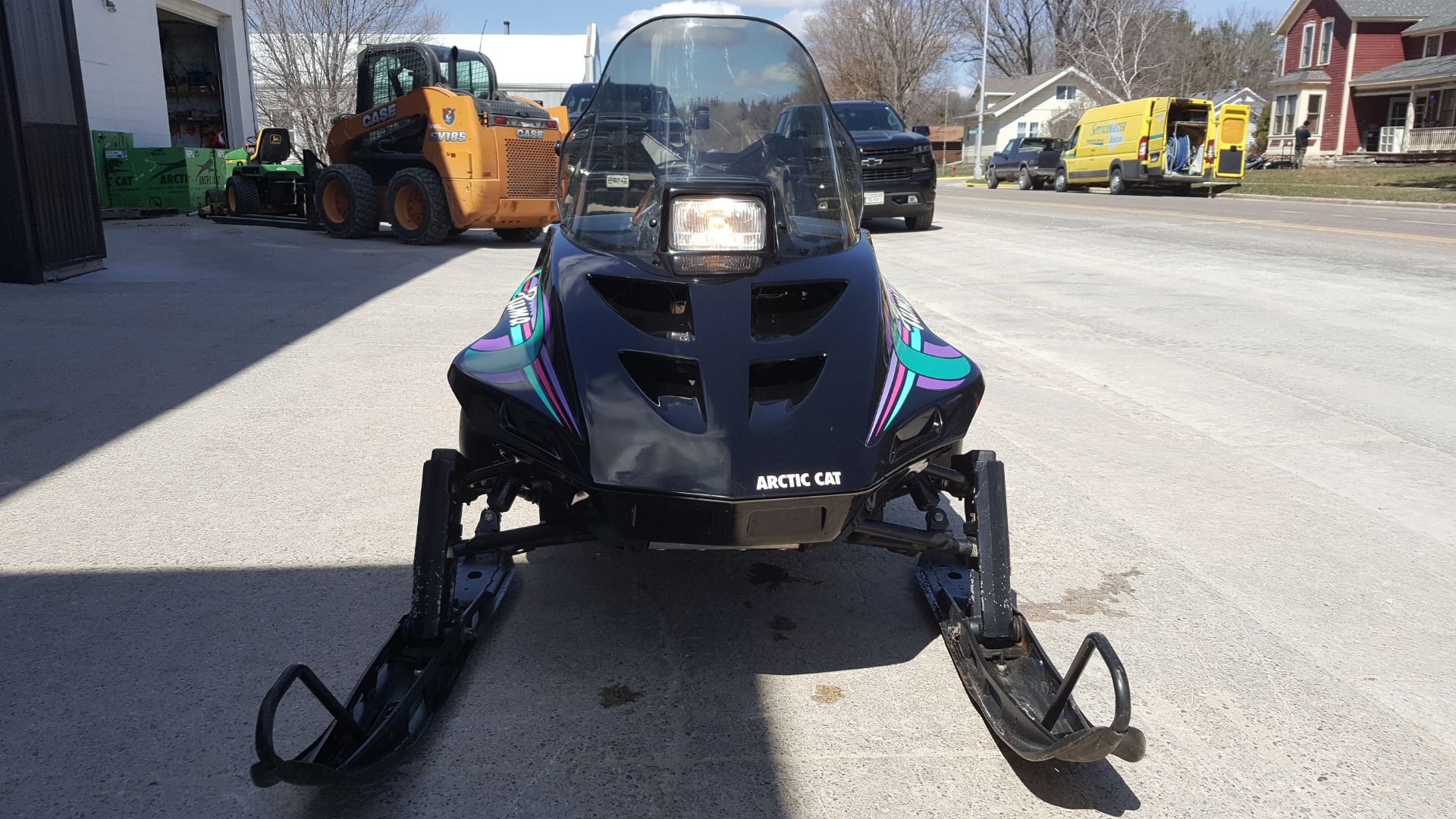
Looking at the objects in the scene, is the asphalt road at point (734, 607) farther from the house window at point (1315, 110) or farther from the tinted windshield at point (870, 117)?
the house window at point (1315, 110)

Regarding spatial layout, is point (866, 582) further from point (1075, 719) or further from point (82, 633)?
point (82, 633)

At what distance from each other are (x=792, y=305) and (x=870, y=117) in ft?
54.7

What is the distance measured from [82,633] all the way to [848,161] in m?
3.07

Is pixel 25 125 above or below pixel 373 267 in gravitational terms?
above

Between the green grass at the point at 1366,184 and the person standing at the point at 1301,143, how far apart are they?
3.83 m

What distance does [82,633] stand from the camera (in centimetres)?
338

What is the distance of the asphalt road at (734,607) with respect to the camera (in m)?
2.67

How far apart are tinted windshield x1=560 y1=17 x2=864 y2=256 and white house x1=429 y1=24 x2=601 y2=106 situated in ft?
159

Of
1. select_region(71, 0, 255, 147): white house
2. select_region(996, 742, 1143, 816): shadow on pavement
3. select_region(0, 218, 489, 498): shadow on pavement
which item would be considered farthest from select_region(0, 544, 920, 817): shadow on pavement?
select_region(71, 0, 255, 147): white house

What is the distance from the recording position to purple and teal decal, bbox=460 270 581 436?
2918mm

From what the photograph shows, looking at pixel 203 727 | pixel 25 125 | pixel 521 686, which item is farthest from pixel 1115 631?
pixel 25 125

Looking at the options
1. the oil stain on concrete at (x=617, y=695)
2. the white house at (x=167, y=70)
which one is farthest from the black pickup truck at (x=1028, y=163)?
the oil stain on concrete at (x=617, y=695)

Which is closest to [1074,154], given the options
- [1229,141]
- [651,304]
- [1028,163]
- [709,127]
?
[1028,163]

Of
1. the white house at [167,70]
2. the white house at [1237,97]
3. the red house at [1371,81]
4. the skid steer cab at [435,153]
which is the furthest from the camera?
the white house at [1237,97]
